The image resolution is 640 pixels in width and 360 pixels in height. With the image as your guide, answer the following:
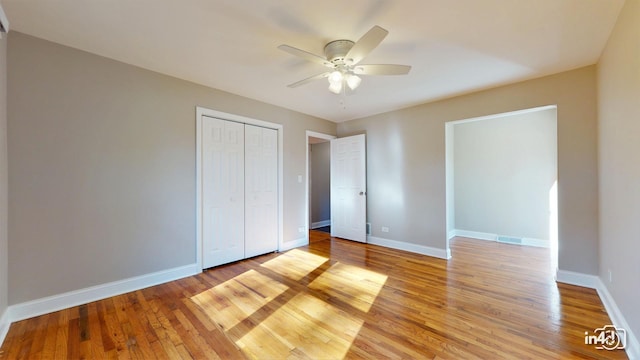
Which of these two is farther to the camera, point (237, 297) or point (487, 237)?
point (487, 237)

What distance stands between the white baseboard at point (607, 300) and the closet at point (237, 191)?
381 cm

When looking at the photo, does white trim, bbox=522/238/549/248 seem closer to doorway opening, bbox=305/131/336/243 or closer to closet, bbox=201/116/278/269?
doorway opening, bbox=305/131/336/243

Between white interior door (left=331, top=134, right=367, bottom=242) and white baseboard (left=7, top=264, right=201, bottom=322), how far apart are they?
9.58 feet

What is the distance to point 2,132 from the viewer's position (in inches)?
79.1

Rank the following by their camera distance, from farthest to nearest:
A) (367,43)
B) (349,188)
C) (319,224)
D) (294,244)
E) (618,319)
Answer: (319,224)
(349,188)
(294,244)
(618,319)
(367,43)

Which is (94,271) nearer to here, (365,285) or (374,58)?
(365,285)

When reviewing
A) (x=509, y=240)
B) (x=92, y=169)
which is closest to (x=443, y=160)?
(x=509, y=240)

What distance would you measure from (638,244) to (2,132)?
15.6ft

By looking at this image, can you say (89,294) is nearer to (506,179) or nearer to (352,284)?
(352,284)

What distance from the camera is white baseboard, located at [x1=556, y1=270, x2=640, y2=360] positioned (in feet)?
5.44

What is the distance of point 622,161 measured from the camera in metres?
1.94

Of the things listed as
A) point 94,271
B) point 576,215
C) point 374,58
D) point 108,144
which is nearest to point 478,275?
point 576,215

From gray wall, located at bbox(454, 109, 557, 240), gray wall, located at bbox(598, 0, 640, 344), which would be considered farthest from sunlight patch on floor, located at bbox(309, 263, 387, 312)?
gray wall, located at bbox(454, 109, 557, 240)

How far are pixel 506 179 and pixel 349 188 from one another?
10.2 ft
